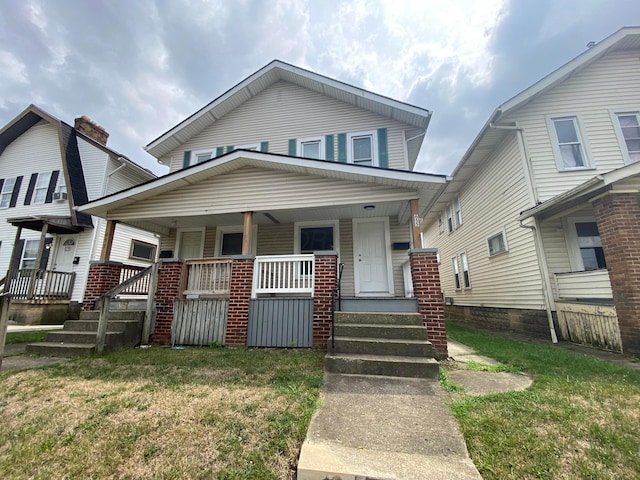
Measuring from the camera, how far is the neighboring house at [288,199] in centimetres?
607

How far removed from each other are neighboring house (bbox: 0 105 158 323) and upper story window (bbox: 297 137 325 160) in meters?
9.82

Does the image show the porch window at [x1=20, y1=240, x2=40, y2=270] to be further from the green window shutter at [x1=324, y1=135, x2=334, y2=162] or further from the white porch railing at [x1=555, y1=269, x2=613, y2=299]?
the white porch railing at [x1=555, y1=269, x2=613, y2=299]

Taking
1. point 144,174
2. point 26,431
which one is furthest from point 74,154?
point 26,431

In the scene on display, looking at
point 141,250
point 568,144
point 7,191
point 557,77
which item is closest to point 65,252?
point 141,250

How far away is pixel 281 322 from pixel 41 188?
15754mm

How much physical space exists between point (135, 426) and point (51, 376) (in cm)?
273

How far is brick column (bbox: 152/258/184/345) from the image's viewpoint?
6367mm

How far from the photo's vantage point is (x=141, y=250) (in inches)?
543

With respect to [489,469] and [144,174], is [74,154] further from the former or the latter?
[489,469]

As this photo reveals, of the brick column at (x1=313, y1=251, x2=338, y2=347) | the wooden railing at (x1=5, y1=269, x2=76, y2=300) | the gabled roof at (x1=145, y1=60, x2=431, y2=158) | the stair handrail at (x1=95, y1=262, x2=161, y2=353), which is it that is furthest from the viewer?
the wooden railing at (x1=5, y1=269, x2=76, y2=300)

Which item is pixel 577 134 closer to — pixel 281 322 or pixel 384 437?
pixel 281 322

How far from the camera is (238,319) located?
6051 mm

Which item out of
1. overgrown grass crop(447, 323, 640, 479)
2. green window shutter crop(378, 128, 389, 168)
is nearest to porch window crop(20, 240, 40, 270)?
green window shutter crop(378, 128, 389, 168)

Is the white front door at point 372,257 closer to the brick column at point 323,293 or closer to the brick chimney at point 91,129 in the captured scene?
the brick column at point 323,293
